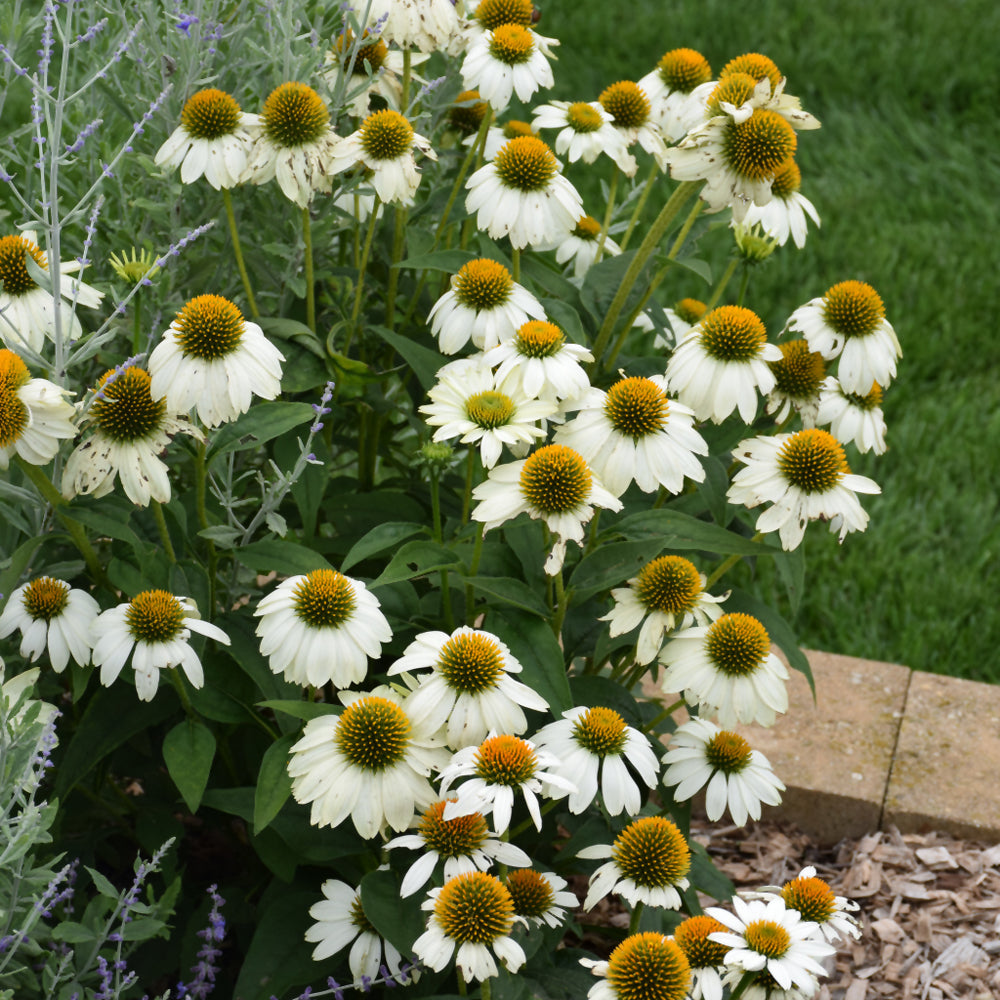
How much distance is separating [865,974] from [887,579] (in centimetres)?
138

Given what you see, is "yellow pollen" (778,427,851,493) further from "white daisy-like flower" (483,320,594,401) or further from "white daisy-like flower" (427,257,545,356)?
"white daisy-like flower" (427,257,545,356)

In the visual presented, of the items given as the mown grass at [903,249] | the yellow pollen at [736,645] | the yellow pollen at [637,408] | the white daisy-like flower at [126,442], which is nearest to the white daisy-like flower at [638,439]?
the yellow pollen at [637,408]

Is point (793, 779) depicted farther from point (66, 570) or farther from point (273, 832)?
point (66, 570)

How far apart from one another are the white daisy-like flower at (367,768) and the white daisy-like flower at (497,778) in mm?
55

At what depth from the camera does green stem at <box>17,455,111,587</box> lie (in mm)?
1663

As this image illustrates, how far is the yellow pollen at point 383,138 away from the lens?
189cm

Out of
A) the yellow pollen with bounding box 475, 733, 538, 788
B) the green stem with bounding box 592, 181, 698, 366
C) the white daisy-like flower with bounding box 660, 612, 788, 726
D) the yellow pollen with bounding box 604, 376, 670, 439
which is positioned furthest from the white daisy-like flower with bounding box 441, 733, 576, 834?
the green stem with bounding box 592, 181, 698, 366

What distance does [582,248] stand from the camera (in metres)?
2.38

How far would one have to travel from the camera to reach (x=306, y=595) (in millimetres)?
1628

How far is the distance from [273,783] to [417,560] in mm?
332

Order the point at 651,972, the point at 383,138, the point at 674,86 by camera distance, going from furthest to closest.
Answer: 1. the point at 674,86
2. the point at 383,138
3. the point at 651,972

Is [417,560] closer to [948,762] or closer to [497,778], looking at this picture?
[497,778]

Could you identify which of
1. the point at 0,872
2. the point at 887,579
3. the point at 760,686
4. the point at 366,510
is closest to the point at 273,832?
the point at 0,872

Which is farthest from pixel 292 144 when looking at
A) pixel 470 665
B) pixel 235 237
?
pixel 470 665
